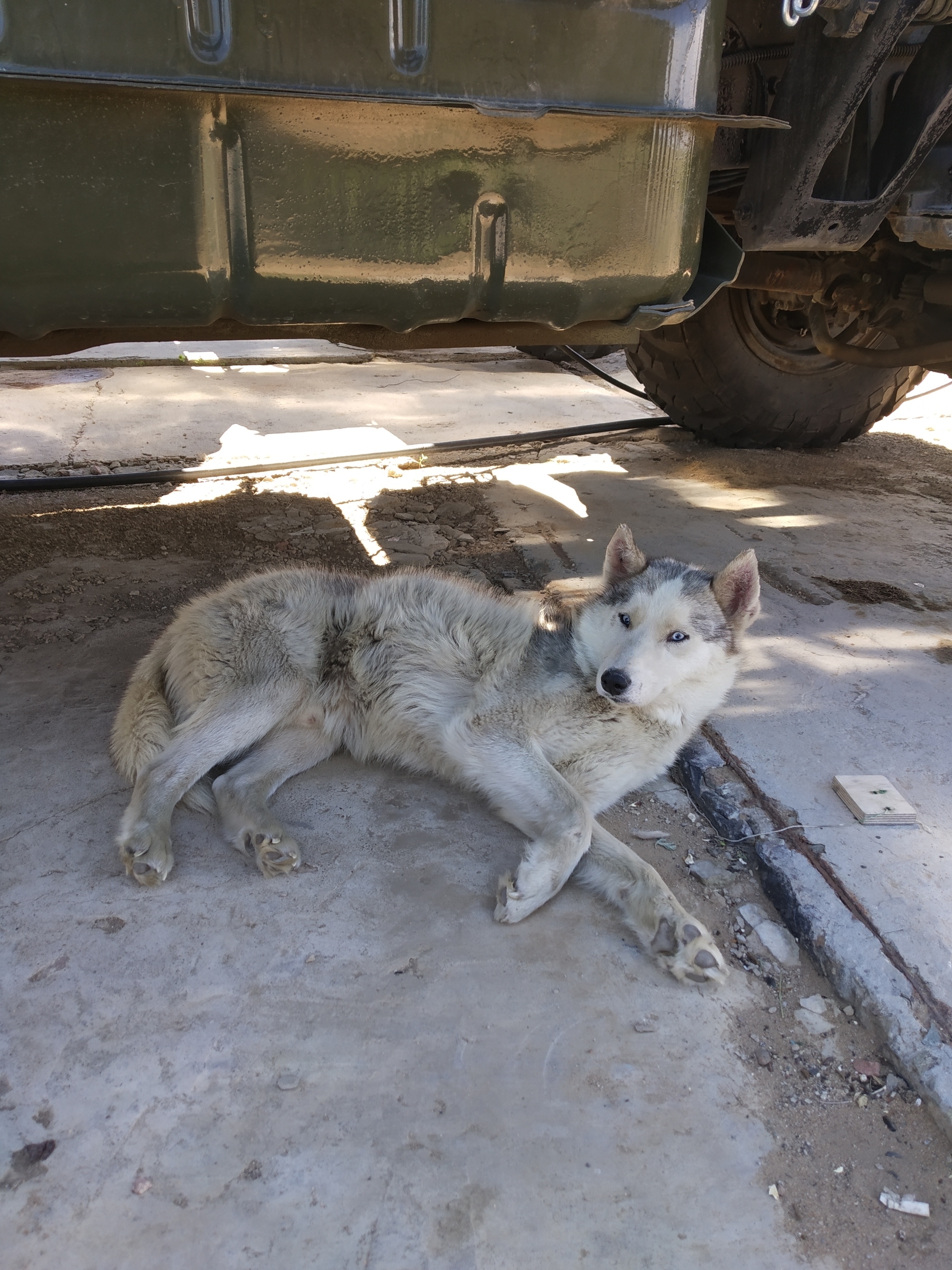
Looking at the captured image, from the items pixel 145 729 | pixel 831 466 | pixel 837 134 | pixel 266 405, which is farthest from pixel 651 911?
pixel 266 405

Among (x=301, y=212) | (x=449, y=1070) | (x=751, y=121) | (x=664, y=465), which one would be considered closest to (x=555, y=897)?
(x=449, y=1070)

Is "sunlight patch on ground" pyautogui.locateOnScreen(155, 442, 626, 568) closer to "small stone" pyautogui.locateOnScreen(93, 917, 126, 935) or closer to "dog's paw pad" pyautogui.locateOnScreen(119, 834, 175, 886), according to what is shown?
"dog's paw pad" pyautogui.locateOnScreen(119, 834, 175, 886)

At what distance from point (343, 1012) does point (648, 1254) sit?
2.74ft

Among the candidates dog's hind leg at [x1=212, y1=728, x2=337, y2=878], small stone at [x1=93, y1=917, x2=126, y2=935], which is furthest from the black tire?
small stone at [x1=93, y1=917, x2=126, y2=935]

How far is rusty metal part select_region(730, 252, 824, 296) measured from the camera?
4.79 m

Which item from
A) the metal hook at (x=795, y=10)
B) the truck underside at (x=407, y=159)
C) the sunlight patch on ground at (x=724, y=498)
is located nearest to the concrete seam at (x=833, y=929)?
the truck underside at (x=407, y=159)

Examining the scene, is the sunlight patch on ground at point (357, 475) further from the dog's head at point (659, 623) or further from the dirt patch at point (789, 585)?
the dog's head at point (659, 623)

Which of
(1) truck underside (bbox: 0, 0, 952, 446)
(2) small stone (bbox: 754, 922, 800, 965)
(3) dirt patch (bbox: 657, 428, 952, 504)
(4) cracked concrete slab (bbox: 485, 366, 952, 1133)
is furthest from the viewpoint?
(3) dirt patch (bbox: 657, 428, 952, 504)

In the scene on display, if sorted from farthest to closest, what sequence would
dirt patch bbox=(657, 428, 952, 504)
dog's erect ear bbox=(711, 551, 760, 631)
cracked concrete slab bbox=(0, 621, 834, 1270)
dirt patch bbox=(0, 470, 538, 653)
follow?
1. dirt patch bbox=(657, 428, 952, 504)
2. dirt patch bbox=(0, 470, 538, 653)
3. dog's erect ear bbox=(711, 551, 760, 631)
4. cracked concrete slab bbox=(0, 621, 834, 1270)

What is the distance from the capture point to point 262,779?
2.97 m

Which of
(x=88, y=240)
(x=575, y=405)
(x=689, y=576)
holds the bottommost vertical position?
(x=575, y=405)

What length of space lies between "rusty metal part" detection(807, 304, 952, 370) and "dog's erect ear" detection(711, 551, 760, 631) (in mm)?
2587

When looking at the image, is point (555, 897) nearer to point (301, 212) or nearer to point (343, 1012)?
point (343, 1012)

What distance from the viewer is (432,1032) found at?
2133mm
